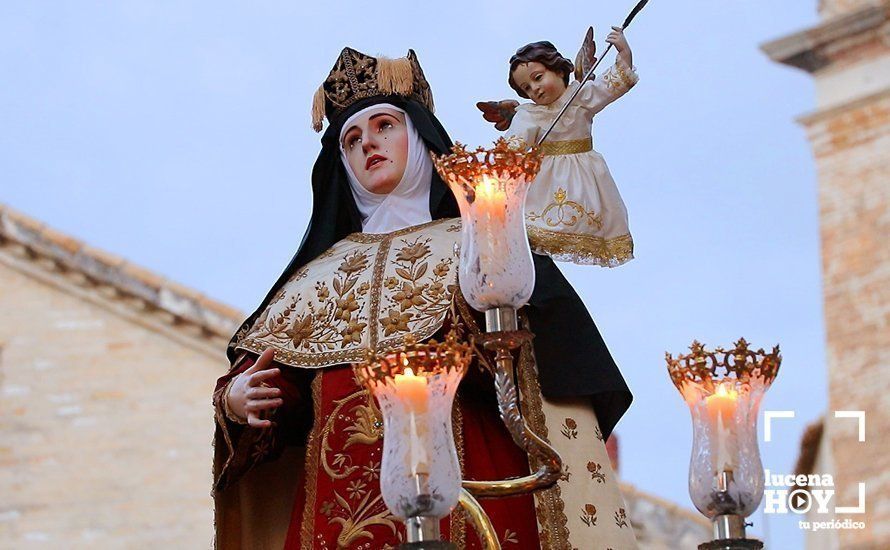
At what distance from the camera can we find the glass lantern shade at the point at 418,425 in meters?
5.91

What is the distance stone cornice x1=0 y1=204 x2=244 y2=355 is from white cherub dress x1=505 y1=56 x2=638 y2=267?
980cm

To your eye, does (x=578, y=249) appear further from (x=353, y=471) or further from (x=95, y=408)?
(x=95, y=408)

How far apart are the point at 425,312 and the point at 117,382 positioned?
10.3 meters

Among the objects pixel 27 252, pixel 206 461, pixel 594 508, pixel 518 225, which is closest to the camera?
pixel 518 225

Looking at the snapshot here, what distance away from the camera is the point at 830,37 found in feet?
57.8

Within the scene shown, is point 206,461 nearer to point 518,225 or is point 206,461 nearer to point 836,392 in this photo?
point 836,392

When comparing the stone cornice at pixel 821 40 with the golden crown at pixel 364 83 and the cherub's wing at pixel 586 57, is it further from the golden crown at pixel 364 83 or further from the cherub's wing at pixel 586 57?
the cherub's wing at pixel 586 57

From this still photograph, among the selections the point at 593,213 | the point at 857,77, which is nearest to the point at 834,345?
the point at 857,77

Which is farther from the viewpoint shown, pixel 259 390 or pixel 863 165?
pixel 863 165

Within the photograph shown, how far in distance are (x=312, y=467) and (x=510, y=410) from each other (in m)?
1.10

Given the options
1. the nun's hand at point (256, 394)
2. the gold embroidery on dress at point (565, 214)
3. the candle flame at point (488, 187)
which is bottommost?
the nun's hand at point (256, 394)

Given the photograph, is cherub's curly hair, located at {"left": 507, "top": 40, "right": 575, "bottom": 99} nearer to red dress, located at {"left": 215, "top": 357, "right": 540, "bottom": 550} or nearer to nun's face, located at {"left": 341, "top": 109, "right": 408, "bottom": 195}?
nun's face, located at {"left": 341, "top": 109, "right": 408, "bottom": 195}

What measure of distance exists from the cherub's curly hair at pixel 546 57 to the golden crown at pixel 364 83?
479 mm

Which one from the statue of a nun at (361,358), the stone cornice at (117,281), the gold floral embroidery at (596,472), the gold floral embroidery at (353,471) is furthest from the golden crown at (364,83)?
the stone cornice at (117,281)
